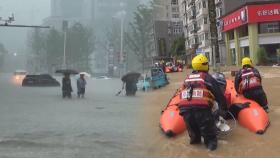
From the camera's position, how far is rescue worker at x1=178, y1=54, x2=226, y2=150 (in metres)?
8.09

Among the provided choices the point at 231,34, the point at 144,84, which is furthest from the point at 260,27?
the point at 144,84

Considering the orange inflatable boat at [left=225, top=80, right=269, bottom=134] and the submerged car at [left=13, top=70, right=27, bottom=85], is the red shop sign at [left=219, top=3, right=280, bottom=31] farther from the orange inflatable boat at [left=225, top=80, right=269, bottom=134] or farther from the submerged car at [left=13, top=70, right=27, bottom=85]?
the orange inflatable boat at [left=225, top=80, right=269, bottom=134]

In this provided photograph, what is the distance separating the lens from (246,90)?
1168 cm

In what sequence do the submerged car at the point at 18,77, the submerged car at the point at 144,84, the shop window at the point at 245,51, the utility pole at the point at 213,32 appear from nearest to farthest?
1. the utility pole at the point at 213,32
2. the submerged car at the point at 144,84
3. the shop window at the point at 245,51
4. the submerged car at the point at 18,77

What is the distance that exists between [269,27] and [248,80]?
4153 centimetres

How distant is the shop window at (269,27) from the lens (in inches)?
2025

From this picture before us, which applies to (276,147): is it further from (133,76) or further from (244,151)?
(133,76)

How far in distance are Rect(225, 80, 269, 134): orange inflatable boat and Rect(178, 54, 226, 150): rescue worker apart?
1.43 m

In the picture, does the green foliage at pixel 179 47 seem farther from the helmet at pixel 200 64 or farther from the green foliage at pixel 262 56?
the helmet at pixel 200 64

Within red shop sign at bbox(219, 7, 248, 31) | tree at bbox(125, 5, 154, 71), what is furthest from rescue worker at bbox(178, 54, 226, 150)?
tree at bbox(125, 5, 154, 71)

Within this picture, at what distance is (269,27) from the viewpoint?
169 ft

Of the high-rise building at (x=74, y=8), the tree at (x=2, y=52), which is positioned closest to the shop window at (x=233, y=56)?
the high-rise building at (x=74, y=8)

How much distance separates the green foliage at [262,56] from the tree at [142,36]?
43.5 m

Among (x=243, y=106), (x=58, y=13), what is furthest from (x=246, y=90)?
(x=58, y=13)
